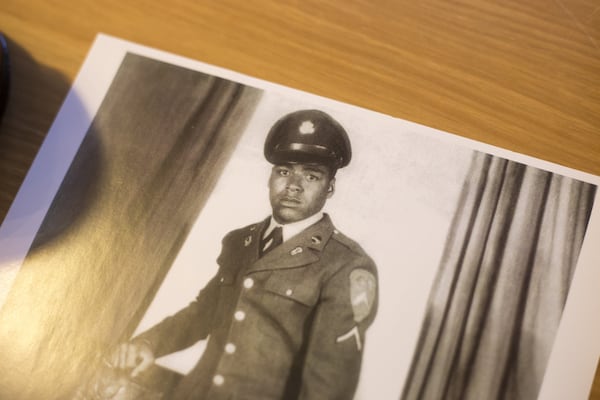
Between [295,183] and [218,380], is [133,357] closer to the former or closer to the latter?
[218,380]

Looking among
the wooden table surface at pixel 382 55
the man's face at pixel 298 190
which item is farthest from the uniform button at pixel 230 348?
the wooden table surface at pixel 382 55

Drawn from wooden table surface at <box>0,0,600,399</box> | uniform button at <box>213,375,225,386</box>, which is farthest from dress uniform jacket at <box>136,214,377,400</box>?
wooden table surface at <box>0,0,600,399</box>

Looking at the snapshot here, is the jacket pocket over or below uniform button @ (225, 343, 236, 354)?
over

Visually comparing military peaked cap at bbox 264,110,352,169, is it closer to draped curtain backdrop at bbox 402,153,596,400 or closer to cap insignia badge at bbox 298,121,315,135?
cap insignia badge at bbox 298,121,315,135

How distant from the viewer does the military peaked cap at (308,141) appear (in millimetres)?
453

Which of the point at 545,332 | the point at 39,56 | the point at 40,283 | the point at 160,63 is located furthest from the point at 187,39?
the point at 545,332

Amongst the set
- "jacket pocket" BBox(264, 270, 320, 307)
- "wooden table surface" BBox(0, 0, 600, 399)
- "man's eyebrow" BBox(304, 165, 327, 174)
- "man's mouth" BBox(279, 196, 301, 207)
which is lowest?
"jacket pocket" BBox(264, 270, 320, 307)

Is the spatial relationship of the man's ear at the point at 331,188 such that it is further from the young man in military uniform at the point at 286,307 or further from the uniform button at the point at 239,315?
the uniform button at the point at 239,315

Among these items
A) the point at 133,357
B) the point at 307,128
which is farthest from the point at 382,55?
the point at 133,357

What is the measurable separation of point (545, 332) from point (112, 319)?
1.12ft

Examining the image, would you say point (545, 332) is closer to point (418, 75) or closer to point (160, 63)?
point (418, 75)

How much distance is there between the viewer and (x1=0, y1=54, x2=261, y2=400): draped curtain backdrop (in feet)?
1.38

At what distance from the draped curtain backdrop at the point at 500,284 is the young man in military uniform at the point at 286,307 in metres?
0.06

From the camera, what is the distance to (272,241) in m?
0.44
